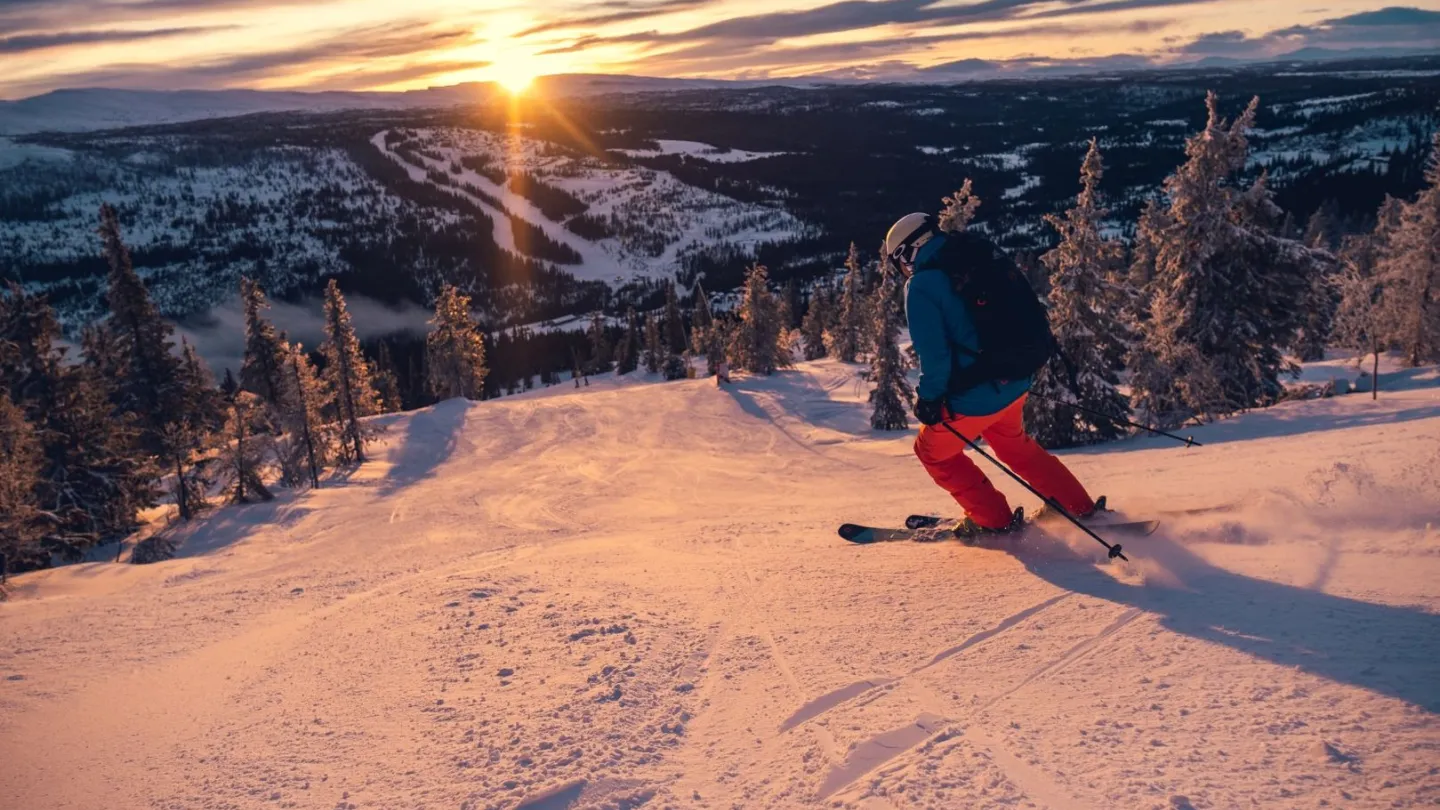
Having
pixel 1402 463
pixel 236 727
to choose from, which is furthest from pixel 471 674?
pixel 1402 463

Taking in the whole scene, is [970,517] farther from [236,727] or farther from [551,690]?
[236,727]

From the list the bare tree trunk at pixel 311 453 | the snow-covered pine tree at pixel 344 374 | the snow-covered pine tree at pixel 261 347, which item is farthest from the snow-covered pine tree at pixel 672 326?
the bare tree trunk at pixel 311 453

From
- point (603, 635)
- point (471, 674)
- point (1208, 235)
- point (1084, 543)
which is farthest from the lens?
point (1208, 235)

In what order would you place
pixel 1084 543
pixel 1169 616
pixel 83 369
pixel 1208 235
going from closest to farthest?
1. pixel 1169 616
2. pixel 1084 543
3. pixel 1208 235
4. pixel 83 369

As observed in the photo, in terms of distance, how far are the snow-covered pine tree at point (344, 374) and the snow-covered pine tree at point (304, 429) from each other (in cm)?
62

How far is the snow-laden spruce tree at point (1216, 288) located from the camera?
2041 cm

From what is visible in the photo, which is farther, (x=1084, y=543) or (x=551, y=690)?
(x=1084, y=543)

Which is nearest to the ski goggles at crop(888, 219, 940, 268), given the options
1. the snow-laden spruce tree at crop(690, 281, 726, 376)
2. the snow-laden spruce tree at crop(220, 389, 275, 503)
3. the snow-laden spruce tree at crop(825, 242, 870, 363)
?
the snow-laden spruce tree at crop(220, 389, 275, 503)

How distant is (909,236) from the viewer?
5500 mm

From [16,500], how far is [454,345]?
135 ft

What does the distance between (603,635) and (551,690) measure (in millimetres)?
738

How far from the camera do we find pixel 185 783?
384 cm

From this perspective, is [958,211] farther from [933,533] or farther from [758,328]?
[758,328]

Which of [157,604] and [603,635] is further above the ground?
[603,635]
